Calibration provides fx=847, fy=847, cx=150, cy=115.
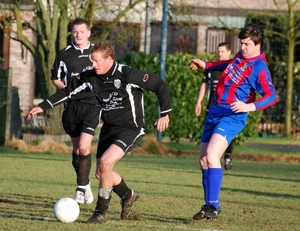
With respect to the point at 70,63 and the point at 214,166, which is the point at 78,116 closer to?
the point at 70,63

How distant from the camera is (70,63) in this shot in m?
10.7

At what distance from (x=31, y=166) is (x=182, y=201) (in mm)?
5052

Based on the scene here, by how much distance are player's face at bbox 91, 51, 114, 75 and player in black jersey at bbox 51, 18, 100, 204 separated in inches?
68.2

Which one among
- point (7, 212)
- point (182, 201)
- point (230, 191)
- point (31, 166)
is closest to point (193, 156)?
point (31, 166)

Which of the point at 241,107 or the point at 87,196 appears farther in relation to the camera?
the point at 87,196

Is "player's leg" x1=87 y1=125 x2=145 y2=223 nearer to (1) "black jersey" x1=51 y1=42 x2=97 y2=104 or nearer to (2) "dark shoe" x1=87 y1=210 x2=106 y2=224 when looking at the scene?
(2) "dark shoe" x1=87 y1=210 x2=106 y2=224

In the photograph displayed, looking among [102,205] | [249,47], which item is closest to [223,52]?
[249,47]

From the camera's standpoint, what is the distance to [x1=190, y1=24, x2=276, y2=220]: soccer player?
9070 mm

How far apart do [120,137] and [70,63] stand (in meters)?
2.31

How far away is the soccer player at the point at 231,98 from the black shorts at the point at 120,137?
0.85 metres

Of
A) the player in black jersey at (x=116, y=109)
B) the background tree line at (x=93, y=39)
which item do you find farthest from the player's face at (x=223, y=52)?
the background tree line at (x=93, y=39)

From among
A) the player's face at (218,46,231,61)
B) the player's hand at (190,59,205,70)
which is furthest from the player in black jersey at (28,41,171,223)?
the player's face at (218,46,231,61)

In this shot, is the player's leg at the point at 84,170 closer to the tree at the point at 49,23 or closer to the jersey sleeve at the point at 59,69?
the jersey sleeve at the point at 59,69

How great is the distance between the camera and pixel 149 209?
9703mm
